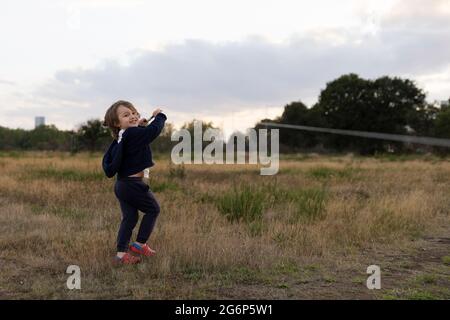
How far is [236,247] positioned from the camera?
15.5ft

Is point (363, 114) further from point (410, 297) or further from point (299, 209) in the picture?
point (410, 297)

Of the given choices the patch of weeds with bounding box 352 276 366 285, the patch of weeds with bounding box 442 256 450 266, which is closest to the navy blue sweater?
the patch of weeds with bounding box 352 276 366 285

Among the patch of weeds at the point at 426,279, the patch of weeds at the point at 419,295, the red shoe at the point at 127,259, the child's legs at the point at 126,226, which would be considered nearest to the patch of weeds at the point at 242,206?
the child's legs at the point at 126,226

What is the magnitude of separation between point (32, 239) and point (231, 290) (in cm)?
253

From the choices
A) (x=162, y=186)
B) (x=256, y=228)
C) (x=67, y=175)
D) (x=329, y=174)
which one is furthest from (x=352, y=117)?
(x=256, y=228)

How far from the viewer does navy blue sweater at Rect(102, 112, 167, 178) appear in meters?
4.16

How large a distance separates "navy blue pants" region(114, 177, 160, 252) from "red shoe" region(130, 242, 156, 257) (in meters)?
0.05

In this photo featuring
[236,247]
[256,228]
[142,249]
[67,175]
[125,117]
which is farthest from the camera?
[67,175]

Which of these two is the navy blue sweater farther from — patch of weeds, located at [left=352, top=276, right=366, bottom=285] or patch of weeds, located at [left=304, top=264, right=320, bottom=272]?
patch of weeds, located at [left=352, top=276, right=366, bottom=285]

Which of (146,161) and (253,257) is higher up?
(146,161)

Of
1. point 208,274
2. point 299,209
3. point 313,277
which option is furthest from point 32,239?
point 299,209

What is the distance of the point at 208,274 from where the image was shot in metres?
3.96

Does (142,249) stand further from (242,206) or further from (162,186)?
(162,186)

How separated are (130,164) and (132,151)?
12 cm
